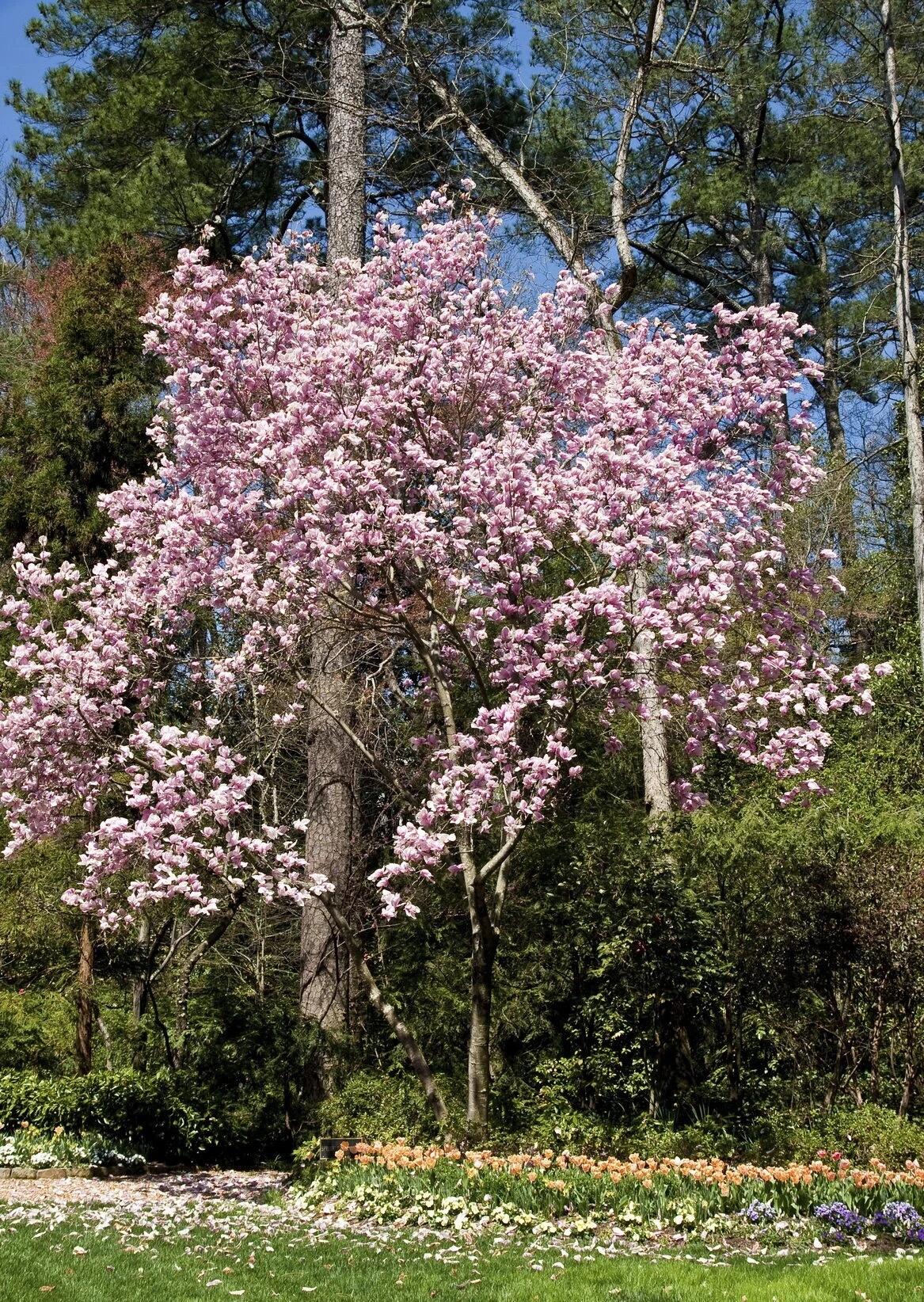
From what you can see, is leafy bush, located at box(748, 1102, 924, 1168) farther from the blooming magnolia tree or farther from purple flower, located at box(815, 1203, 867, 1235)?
the blooming magnolia tree

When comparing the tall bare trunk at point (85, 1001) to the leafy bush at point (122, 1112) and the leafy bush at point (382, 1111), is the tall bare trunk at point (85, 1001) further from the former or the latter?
the leafy bush at point (382, 1111)

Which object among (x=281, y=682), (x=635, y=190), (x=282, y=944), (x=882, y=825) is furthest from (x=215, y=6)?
(x=882, y=825)

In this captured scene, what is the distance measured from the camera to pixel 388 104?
43.7 ft

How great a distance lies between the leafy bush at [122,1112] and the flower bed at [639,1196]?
309cm

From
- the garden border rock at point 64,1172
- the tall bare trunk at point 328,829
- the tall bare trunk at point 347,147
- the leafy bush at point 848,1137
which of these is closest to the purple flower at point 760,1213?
the leafy bush at point 848,1137

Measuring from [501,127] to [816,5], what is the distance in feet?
15.5

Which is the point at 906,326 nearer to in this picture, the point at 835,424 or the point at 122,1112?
the point at 835,424

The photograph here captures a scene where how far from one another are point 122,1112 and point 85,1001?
101 centimetres

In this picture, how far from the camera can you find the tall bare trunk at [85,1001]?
9656mm

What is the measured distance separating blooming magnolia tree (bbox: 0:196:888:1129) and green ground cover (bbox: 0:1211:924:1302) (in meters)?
1.79

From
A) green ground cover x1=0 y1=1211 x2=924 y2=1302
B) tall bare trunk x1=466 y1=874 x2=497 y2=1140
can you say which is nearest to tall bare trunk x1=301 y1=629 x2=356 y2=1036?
tall bare trunk x1=466 y1=874 x2=497 y2=1140

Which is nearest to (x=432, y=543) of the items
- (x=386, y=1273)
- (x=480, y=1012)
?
(x=480, y=1012)

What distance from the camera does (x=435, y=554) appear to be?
23.7ft

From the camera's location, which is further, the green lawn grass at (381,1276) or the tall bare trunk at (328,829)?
the tall bare trunk at (328,829)
